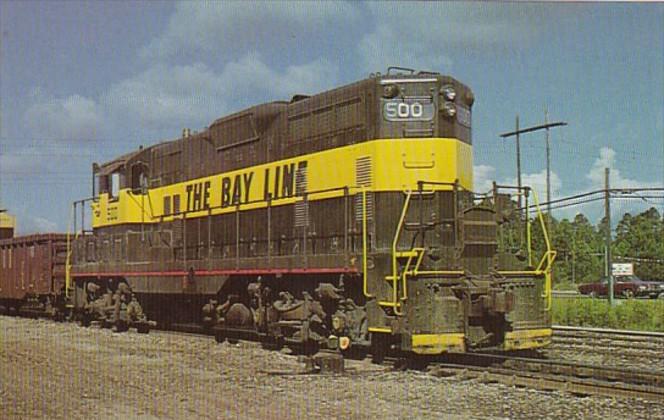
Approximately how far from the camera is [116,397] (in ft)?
18.8

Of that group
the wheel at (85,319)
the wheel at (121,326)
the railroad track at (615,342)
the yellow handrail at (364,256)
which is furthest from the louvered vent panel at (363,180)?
the wheel at (85,319)

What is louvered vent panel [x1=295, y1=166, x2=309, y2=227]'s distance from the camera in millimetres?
8656

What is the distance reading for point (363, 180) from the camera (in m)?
8.00

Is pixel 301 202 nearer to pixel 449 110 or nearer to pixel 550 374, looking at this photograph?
pixel 449 110

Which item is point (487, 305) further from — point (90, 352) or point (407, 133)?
point (90, 352)

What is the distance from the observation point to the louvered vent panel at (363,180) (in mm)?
7891

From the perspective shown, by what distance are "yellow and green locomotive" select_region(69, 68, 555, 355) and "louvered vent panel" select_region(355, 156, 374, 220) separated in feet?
0.04

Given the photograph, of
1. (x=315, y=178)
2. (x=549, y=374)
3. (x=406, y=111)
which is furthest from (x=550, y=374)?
(x=315, y=178)

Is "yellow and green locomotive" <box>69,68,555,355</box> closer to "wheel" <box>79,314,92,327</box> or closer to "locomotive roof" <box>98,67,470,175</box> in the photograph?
"locomotive roof" <box>98,67,470,175</box>

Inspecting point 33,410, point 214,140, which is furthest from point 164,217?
point 33,410

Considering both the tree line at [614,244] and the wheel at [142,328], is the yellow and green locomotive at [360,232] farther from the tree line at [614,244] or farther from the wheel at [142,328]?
the tree line at [614,244]

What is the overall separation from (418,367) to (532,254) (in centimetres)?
204

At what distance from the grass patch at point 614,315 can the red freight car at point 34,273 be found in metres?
9.51

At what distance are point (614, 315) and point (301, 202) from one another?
8.09 m
